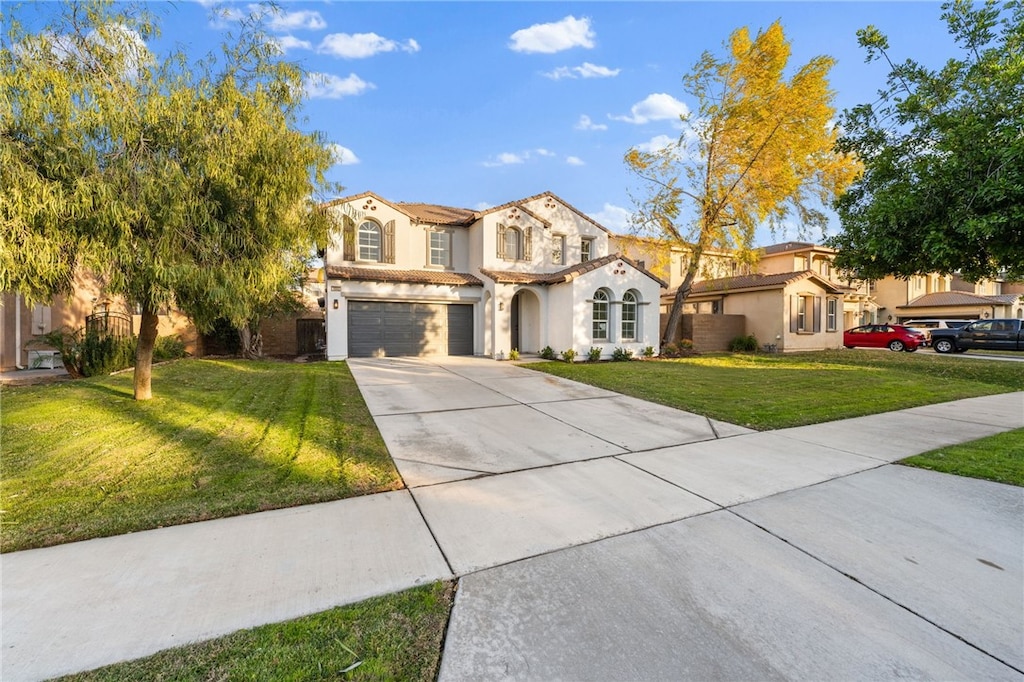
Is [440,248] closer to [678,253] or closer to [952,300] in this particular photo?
[678,253]

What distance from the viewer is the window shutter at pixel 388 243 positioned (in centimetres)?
1720

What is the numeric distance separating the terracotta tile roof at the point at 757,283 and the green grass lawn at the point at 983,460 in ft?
49.6

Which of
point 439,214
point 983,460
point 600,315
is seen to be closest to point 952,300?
point 600,315

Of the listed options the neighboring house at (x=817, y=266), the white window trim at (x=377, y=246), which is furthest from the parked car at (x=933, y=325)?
the white window trim at (x=377, y=246)

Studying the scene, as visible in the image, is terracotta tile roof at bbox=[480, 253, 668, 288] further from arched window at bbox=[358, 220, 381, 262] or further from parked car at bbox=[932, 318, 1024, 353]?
parked car at bbox=[932, 318, 1024, 353]

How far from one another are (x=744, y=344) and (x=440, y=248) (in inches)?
633

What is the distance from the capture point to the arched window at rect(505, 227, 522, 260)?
1825cm

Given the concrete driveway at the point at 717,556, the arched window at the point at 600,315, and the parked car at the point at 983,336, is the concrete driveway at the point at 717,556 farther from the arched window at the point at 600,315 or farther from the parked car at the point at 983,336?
the parked car at the point at 983,336

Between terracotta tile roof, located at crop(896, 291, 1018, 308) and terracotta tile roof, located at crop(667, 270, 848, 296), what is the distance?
14.4m

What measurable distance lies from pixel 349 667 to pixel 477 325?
16.5 meters

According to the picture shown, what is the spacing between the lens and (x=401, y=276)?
16.5 meters

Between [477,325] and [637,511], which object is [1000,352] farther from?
[637,511]

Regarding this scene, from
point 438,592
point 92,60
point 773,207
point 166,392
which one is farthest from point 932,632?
point 773,207

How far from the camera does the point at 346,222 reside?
27.3 ft
